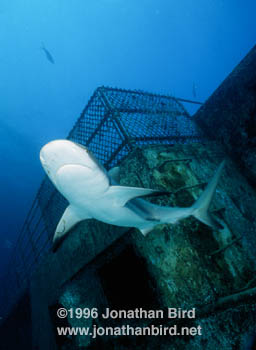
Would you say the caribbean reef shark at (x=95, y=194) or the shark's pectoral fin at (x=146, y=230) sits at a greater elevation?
the caribbean reef shark at (x=95, y=194)

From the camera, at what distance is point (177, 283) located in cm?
222

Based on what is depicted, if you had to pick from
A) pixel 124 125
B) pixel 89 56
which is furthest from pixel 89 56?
pixel 124 125

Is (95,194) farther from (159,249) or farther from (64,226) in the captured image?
(159,249)

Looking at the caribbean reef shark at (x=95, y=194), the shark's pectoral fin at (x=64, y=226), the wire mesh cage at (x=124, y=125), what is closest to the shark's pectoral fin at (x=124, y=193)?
the caribbean reef shark at (x=95, y=194)

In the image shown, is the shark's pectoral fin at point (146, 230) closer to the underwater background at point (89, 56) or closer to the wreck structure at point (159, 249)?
the wreck structure at point (159, 249)

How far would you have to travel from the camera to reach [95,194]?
2.02 m

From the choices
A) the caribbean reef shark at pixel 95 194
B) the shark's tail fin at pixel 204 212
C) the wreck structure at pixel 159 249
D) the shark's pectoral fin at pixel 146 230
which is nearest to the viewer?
the caribbean reef shark at pixel 95 194

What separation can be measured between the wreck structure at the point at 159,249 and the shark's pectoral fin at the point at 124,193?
75cm

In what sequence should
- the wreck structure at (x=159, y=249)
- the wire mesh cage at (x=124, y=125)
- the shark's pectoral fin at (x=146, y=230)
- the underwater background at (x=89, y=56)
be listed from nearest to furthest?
the wreck structure at (x=159, y=249), the shark's pectoral fin at (x=146, y=230), the wire mesh cage at (x=124, y=125), the underwater background at (x=89, y=56)

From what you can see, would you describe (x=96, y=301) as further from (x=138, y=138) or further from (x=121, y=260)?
(x=138, y=138)

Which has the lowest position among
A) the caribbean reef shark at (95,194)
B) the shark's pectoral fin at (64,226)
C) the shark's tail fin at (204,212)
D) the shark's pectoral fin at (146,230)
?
the shark's pectoral fin at (64,226)

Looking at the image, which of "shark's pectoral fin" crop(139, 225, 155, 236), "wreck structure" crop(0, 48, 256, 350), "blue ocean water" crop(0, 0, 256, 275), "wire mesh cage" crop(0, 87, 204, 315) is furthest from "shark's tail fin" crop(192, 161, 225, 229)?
"blue ocean water" crop(0, 0, 256, 275)

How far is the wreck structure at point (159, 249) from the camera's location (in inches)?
83.9

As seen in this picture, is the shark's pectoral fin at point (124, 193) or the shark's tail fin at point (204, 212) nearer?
the shark's pectoral fin at point (124, 193)
